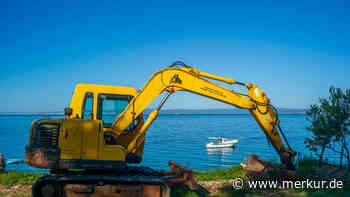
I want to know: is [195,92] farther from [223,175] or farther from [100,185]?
[223,175]

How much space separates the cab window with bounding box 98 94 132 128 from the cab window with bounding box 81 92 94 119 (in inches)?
8.6

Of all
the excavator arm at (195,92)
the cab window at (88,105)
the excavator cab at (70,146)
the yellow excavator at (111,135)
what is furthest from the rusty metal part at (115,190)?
the cab window at (88,105)

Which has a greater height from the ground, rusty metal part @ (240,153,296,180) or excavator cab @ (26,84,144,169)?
excavator cab @ (26,84,144,169)

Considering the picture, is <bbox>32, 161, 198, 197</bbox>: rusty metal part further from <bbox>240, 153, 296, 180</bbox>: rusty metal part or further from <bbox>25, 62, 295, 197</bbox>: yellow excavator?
<bbox>240, 153, 296, 180</bbox>: rusty metal part

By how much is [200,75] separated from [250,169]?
14.8 ft

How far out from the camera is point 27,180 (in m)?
9.83

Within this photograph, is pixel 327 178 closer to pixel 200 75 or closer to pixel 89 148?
pixel 200 75

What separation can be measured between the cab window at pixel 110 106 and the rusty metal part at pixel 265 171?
531 centimetres

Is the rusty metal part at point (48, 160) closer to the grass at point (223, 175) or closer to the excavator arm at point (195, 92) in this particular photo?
the excavator arm at point (195, 92)

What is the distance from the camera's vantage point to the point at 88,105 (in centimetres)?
778

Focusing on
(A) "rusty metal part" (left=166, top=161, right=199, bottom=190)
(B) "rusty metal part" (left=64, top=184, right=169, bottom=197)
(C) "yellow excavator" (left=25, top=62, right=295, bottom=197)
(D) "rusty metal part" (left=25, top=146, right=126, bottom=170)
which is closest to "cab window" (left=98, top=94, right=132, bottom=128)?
(C) "yellow excavator" (left=25, top=62, right=295, bottom=197)

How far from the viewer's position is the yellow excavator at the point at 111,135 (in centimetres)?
633

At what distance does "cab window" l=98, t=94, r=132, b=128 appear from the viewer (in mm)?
7820

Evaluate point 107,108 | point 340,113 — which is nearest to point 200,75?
point 107,108
